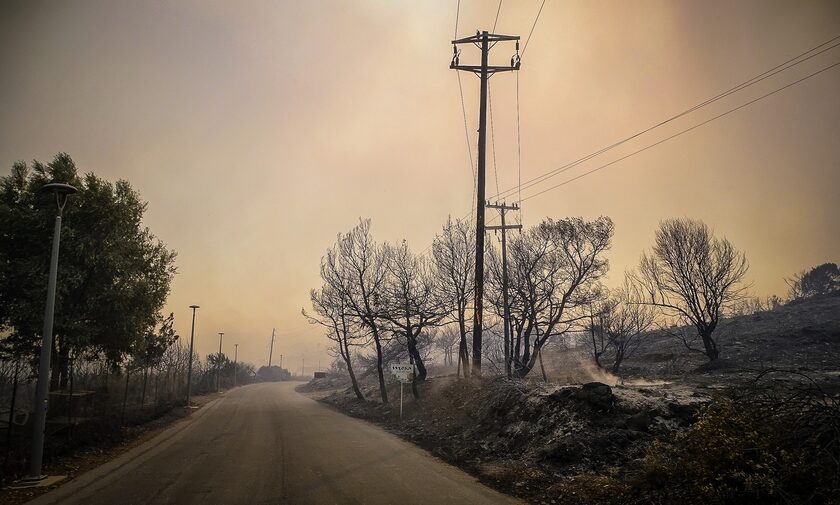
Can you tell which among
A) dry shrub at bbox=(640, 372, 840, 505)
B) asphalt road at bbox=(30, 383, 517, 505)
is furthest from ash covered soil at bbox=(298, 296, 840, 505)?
asphalt road at bbox=(30, 383, 517, 505)

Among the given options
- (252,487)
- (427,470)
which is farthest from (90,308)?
(427,470)

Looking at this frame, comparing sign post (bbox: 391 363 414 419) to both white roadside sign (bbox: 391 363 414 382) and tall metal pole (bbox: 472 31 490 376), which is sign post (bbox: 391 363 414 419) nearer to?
white roadside sign (bbox: 391 363 414 382)

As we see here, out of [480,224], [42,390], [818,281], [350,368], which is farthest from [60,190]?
[818,281]

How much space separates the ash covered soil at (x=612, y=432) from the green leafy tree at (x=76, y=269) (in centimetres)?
1326

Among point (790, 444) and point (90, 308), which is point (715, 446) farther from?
point (90, 308)

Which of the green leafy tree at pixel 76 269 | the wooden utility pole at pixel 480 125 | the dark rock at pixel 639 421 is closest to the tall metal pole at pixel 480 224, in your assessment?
the wooden utility pole at pixel 480 125

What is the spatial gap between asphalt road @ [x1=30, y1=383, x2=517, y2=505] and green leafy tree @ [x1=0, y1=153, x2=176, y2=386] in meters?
6.94

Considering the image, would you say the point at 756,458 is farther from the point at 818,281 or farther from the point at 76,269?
the point at 818,281

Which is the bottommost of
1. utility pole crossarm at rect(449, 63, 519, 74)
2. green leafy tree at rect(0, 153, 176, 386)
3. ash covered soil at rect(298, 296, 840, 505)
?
ash covered soil at rect(298, 296, 840, 505)

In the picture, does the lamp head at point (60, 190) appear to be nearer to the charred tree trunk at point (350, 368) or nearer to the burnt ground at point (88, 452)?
the burnt ground at point (88, 452)

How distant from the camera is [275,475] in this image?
32.8 feet

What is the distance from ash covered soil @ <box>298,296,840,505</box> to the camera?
6.21 metres

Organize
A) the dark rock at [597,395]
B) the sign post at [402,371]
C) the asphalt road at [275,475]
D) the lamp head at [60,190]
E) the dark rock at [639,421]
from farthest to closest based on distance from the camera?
the sign post at [402,371], the dark rock at [597,395], the lamp head at [60,190], the dark rock at [639,421], the asphalt road at [275,475]

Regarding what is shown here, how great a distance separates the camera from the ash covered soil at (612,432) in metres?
6.21
